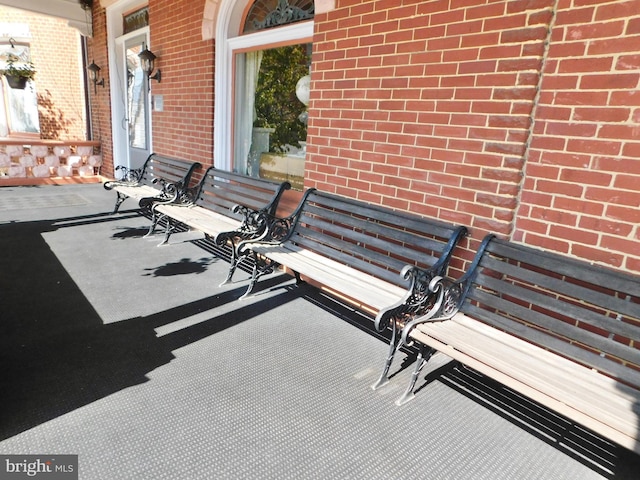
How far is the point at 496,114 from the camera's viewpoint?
245 cm

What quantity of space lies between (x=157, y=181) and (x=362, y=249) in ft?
11.4

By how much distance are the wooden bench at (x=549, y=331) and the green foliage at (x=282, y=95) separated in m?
2.55

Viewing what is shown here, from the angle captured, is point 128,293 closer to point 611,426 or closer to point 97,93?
point 611,426

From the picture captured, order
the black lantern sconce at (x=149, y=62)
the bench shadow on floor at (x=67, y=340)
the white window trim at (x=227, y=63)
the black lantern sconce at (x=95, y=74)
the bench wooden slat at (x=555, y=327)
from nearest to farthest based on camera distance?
the bench wooden slat at (x=555, y=327) < the bench shadow on floor at (x=67, y=340) < the white window trim at (x=227, y=63) < the black lantern sconce at (x=149, y=62) < the black lantern sconce at (x=95, y=74)

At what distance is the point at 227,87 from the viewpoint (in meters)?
4.91

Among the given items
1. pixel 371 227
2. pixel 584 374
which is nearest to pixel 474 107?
pixel 371 227

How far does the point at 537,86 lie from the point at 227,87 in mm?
3561

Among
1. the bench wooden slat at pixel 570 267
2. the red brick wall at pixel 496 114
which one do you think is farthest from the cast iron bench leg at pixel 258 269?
the bench wooden slat at pixel 570 267

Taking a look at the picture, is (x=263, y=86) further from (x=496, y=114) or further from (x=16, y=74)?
(x=16, y=74)

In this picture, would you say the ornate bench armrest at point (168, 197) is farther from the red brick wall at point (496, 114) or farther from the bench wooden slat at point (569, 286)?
the bench wooden slat at point (569, 286)

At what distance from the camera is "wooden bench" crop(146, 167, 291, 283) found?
3801 millimetres

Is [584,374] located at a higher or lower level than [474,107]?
lower

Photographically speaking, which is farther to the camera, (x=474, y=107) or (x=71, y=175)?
(x=71, y=175)

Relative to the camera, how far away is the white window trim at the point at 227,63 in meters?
4.41
